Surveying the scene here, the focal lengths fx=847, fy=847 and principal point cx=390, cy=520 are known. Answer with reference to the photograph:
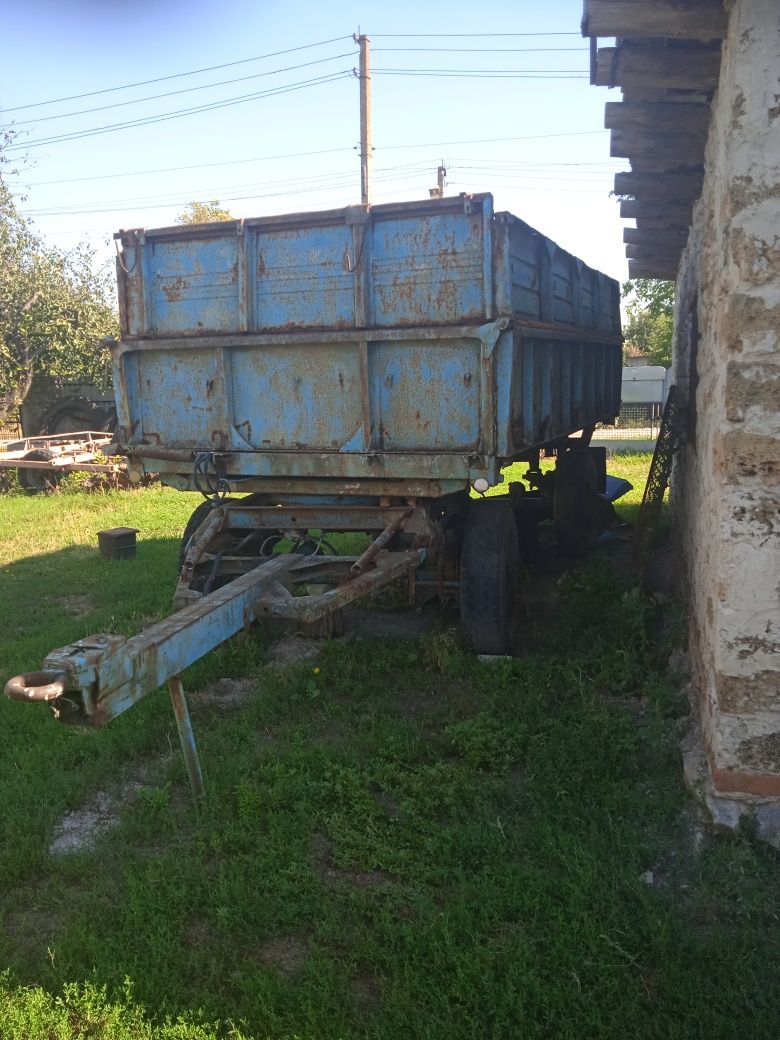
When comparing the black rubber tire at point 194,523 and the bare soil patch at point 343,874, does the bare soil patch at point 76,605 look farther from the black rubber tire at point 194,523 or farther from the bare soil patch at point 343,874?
the bare soil patch at point 343,874

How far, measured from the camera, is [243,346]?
534 centimetres

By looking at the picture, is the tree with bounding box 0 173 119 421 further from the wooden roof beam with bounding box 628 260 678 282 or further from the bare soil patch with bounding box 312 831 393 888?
the bare soil patch with bounding box 312 831 393 888

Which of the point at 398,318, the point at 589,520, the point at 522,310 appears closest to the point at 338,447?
the point at 398,318

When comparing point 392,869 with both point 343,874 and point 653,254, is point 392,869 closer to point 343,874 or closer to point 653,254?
point 343,874

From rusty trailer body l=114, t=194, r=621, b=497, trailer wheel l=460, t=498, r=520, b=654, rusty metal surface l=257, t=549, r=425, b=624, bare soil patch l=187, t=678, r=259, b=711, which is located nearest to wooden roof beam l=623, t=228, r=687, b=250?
rusty trailer body l=114, t=194, r=621, b=497

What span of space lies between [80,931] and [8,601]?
5090 millimetres

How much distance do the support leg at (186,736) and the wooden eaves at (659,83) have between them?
10.6ft

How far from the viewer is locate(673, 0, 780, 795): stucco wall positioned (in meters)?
3.17

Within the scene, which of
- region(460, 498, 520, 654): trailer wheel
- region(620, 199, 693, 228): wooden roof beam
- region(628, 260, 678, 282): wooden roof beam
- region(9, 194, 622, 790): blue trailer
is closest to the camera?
region(9, 194, 622, 790): blue trailer

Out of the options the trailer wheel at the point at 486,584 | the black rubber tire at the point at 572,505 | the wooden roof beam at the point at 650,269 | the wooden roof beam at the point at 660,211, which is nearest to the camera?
the trailer wheel at the point at 486,584

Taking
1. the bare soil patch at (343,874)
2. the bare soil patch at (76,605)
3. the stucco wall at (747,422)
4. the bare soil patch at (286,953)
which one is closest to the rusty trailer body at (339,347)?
the stucco wall at (747,422)

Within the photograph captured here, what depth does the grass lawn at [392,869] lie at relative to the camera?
8.75 ft

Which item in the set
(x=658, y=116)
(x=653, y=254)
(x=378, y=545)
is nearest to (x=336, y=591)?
(x=378, y=545)

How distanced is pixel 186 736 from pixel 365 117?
1802cm
